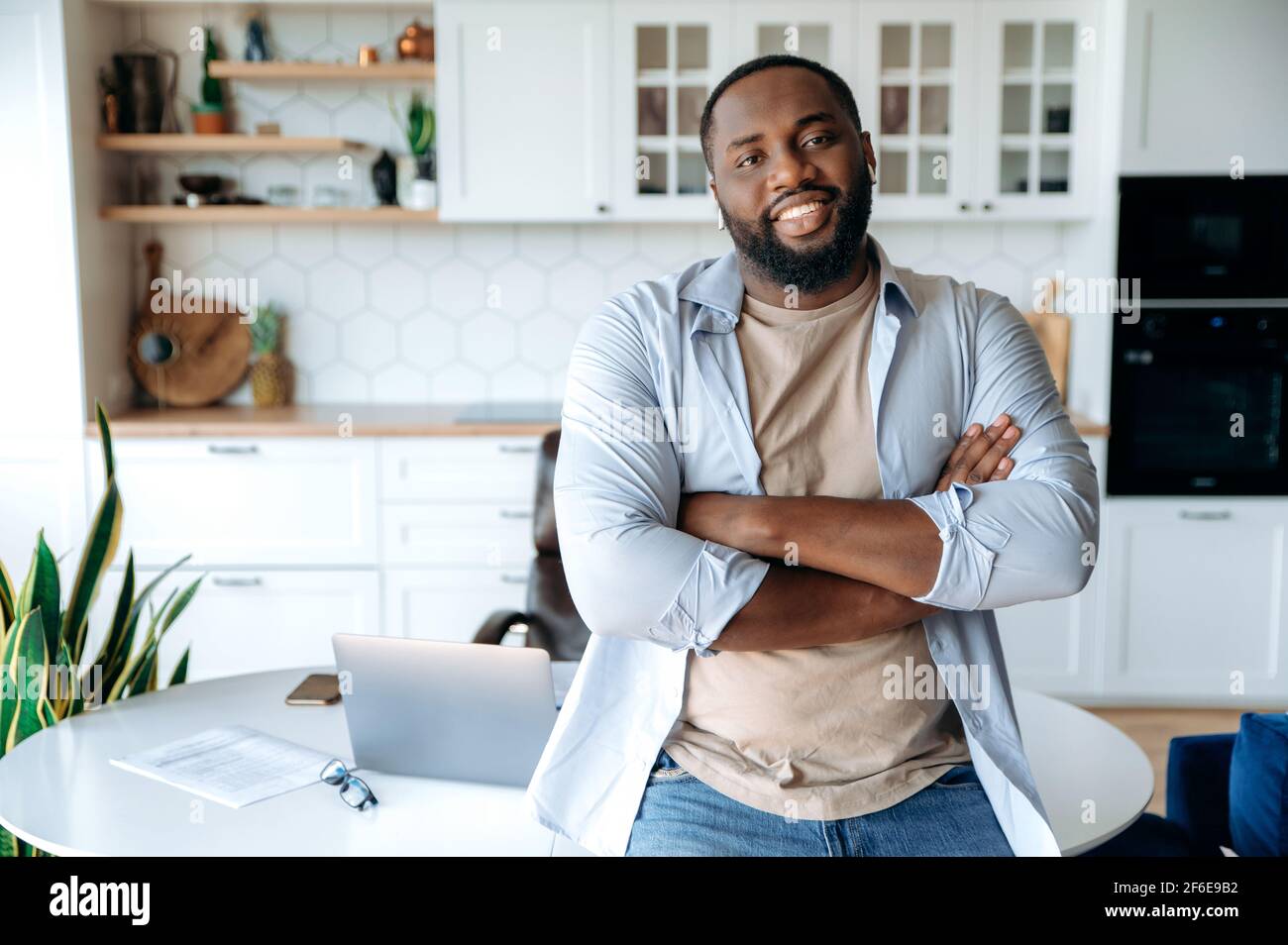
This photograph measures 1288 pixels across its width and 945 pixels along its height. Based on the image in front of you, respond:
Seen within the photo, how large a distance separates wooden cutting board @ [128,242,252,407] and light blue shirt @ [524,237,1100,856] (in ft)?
9.97

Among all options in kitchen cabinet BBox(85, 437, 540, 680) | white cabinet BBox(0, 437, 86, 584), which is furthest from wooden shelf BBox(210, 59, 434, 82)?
white cabinet BBox(0, 437, 86, 584)

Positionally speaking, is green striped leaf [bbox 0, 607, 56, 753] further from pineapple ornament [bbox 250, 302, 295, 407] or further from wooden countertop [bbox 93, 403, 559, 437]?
pineapple ornament [bbox 250, 302, 295, 407]

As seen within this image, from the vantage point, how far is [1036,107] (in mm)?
3832

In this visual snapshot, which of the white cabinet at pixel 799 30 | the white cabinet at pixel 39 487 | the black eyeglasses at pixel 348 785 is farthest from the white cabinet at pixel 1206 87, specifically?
the white cabinet at pixel 39 487

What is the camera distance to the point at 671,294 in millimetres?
1438

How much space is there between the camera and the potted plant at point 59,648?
5.95 feet

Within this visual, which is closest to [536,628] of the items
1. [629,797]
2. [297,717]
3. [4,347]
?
[297,717]

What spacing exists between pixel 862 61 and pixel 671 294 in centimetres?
268

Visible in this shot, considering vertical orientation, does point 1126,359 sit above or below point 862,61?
below

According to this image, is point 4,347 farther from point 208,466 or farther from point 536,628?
point 536,628

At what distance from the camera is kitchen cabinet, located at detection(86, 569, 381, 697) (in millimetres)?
3732

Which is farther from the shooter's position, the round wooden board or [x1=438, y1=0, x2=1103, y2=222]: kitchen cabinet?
the round wooden board

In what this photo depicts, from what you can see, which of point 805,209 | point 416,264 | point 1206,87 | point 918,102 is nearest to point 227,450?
point 416,264
